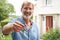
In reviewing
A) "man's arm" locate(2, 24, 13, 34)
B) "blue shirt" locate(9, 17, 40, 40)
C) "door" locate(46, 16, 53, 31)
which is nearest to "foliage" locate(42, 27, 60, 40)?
"door" locate(46, 16, 53, 31)

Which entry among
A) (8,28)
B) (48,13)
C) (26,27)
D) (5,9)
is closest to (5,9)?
(5,9)

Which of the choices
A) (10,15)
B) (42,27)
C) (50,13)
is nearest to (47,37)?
(42,27)

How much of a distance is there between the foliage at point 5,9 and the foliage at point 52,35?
22.0 inches

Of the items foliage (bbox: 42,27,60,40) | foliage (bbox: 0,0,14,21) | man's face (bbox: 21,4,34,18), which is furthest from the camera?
foliage (bbox: 42,27,60,40)

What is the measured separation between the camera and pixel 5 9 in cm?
242

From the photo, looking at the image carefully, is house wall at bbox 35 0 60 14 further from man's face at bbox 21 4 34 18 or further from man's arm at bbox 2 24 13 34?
man's arm at bbox 2 24 13 34

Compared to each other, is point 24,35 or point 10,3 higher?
point 10,3

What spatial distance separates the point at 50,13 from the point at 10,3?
619 millimetres

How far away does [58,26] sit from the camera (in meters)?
2.66

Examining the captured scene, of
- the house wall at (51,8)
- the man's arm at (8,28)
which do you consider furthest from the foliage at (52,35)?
the man's arm at (8,28)

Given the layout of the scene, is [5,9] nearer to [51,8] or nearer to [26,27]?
[51,8]

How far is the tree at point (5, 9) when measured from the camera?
7.77 feet

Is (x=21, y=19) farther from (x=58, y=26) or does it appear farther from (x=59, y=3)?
(x=59, y=3)

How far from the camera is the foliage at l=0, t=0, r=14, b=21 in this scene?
2369 millimetres
